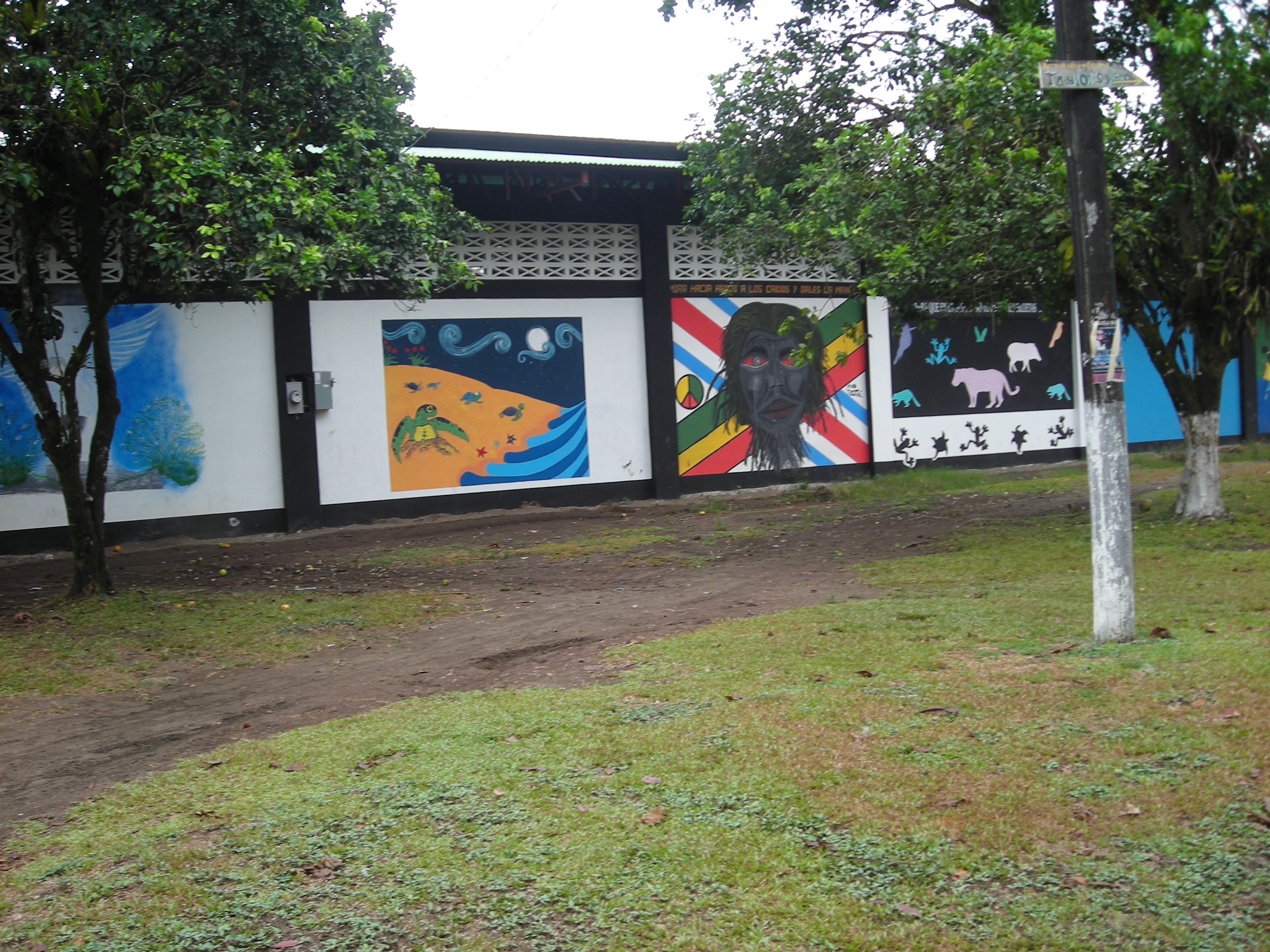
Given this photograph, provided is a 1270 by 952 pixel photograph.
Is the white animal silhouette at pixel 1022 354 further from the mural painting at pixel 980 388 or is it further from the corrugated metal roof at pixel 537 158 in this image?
the corrugated metal roof at pixel 537 158

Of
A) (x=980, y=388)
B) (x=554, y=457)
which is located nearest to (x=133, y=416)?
(x=554, y=457)

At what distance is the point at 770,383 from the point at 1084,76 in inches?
440

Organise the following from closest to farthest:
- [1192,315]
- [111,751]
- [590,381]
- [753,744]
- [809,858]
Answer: [809,858]
[753,744]
[111,751]
[1192,315]
[590,381]

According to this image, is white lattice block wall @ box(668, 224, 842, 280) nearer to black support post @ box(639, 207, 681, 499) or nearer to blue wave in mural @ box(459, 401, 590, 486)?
black support post @ box(639, 207, 681, 499)

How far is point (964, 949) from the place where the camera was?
2947 millimetres

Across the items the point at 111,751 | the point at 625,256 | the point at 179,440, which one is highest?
the point at 625,256

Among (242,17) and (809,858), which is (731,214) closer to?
(242,17)

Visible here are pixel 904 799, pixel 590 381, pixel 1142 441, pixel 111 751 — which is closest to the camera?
pixel 904 799

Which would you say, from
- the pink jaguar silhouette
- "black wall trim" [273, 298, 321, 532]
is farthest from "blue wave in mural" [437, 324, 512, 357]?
the pink jaguar silhouette

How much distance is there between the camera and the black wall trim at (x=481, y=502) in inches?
548

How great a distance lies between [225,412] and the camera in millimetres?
13148

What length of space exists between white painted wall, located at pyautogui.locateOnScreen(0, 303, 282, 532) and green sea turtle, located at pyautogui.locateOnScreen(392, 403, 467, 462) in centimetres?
157

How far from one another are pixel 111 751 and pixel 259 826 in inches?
75.3

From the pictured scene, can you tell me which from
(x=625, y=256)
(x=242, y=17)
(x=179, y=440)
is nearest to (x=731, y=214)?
(x=625, y=256)
